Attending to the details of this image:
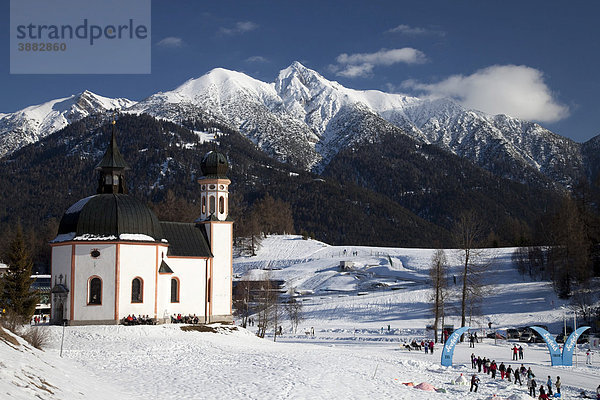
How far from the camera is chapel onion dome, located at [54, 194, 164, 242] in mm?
50250

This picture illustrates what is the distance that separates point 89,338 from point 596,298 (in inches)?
2082

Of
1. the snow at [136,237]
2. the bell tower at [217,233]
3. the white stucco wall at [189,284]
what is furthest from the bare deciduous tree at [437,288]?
the snow at [136,237]

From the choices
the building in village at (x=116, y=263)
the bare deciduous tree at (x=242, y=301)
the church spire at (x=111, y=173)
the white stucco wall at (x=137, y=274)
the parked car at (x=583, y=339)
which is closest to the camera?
the building in village at (x=116, y=263)

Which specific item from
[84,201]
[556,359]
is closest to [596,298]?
[556,359]

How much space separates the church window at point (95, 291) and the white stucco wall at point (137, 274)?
1.51 meters

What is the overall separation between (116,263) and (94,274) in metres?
1.79

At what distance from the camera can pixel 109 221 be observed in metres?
50.6

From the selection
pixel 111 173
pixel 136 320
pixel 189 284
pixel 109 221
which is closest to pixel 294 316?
pixel 189 284

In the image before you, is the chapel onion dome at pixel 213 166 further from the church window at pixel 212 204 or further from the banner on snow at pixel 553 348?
the banner on snow at pixel 553 348

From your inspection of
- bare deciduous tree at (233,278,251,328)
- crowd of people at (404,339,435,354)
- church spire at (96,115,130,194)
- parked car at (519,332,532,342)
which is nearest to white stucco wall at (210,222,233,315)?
church spire at (96,115,130,194)

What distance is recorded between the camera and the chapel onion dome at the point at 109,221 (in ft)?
165

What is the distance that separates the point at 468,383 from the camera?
114 feet

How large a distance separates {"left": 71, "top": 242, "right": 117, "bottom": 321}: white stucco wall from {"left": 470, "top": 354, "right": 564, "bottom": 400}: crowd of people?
1022 inches

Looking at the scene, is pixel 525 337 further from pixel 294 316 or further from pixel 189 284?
pixel 189 284
